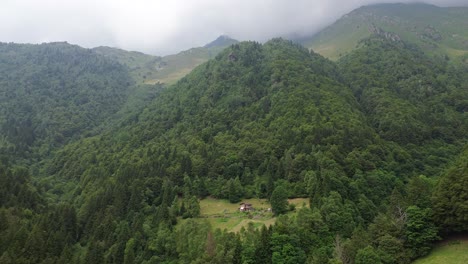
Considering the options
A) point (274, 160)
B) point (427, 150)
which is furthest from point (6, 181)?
point (427, 150)

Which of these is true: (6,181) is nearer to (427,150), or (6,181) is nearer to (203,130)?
(203,130)

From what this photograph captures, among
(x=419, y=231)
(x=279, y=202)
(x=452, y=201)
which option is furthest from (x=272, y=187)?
(x=452, y=201)

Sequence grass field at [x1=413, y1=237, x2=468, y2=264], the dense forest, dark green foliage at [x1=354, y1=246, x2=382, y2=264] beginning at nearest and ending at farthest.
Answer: grass field at [x1=413, y1=237, x2=468, y2=264] < dark green foliage at [x1=354, y1=246, x2=382, y2=264] < the dense forest

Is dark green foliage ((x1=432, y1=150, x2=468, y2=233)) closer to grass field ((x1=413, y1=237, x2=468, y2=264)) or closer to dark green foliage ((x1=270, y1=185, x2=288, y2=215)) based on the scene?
grass field ((x1=413, y1=237, x2=468, y2=264))

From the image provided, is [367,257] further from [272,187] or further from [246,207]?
[272,187]

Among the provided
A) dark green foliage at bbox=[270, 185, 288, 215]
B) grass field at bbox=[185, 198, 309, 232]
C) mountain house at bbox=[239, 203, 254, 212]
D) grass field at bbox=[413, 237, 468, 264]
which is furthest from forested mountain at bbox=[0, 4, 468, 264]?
mountain house at bbox=[239, 203, 254, 212]
